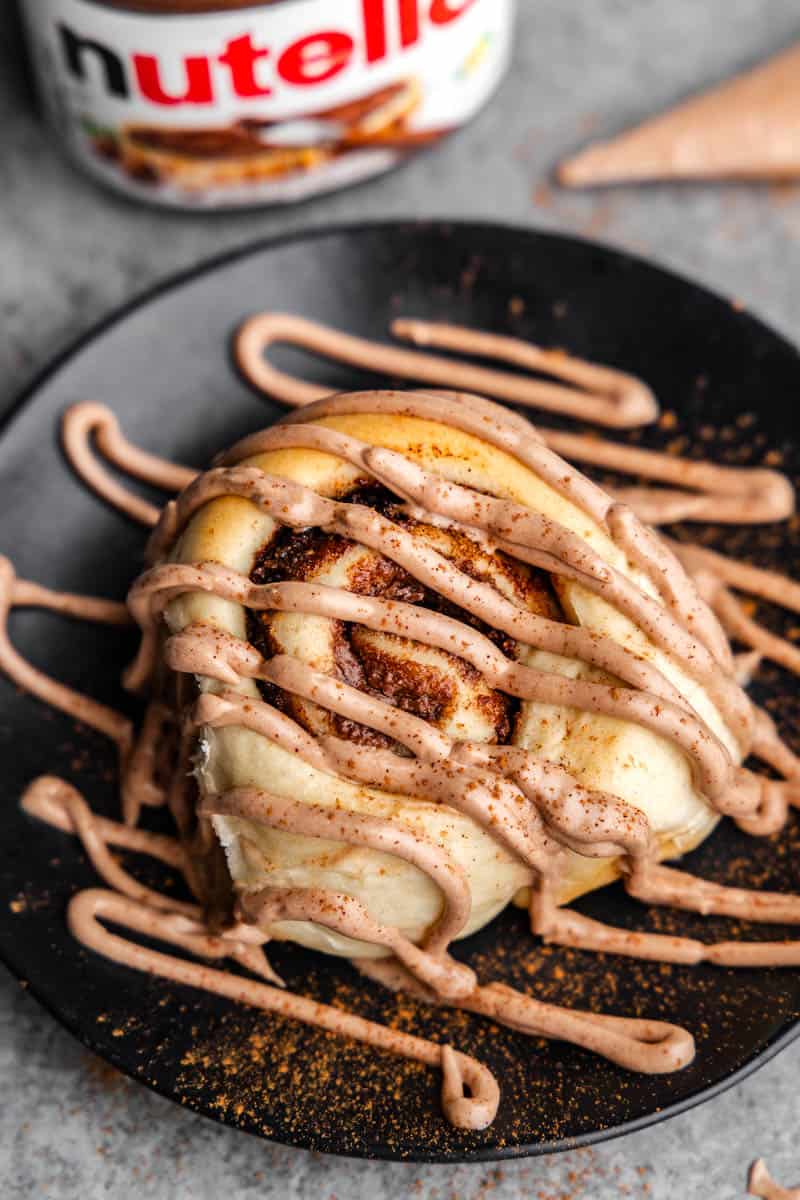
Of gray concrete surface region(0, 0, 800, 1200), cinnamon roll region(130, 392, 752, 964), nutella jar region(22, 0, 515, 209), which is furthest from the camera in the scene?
gray concrete surface region(0, 0, 800, 1200)

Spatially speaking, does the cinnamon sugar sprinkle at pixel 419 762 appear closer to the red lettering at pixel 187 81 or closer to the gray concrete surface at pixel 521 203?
the gray concrete surface at pixel 521 203

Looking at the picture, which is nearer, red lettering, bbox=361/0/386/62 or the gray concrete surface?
red lettering, bbox=361/0/386/62

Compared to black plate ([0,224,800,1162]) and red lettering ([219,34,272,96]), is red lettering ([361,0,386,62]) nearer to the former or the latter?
red lettering ([219,34,272,96])

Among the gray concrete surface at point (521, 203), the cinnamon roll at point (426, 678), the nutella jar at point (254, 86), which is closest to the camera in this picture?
the cinnamon roll at point (426, 678)


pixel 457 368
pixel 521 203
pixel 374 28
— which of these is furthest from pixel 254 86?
pixel 521 203

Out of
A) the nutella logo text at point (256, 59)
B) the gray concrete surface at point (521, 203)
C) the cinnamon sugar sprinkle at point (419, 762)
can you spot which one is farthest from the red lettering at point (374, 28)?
the cinnamon sugar sprinkle at point (419, 762)

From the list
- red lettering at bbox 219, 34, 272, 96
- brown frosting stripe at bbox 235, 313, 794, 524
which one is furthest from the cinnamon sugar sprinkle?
red lettering at bbox 219, 34, 272, 96

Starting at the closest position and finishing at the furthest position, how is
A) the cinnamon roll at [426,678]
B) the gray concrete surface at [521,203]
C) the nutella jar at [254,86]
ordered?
the cinnamon roll at [426,678], the nutella jar at [254,86], the gray concrete surface at [521,203]
